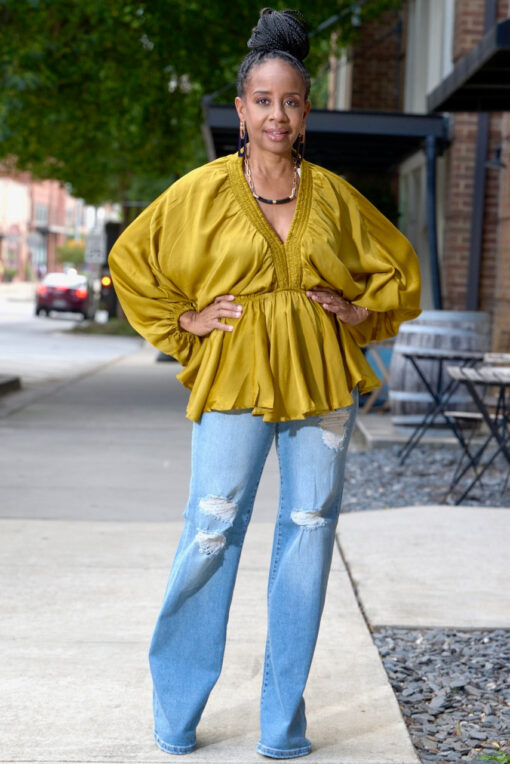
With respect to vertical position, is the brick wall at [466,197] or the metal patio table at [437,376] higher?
the brick wall at [466,197]

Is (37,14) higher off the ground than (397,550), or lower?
higher

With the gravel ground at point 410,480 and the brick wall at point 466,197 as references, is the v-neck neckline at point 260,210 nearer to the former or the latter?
the gravel ground at point 410,480

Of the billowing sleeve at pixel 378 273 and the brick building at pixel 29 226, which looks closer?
the billowing sleeve at pixel 378 273

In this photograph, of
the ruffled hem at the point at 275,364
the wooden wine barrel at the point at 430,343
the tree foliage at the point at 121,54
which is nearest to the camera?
the ruffled hem at the point at 275,364

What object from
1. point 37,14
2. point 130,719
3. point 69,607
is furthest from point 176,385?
point 130,719

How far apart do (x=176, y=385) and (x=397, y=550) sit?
10.5 meters

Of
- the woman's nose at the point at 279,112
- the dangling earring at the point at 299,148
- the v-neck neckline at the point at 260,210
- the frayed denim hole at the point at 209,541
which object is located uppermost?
the woman's nose at the point at 279,112

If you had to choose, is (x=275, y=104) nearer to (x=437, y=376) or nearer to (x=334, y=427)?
(x=334, y=427)

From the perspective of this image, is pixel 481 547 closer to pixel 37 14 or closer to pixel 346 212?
pixel 346 212

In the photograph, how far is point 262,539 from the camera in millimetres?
6492

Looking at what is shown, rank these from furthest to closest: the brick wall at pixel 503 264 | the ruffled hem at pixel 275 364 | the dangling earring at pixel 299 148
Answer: the brick wall at pixel 503 264
the dangling earring at pixel 299 148
the ruffled hem at pixel 275 364

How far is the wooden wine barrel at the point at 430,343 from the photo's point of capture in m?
10.1

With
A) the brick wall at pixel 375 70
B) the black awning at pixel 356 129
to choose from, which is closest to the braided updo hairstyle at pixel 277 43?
the black awning at pixel 356 129

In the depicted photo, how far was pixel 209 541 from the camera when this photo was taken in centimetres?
330
